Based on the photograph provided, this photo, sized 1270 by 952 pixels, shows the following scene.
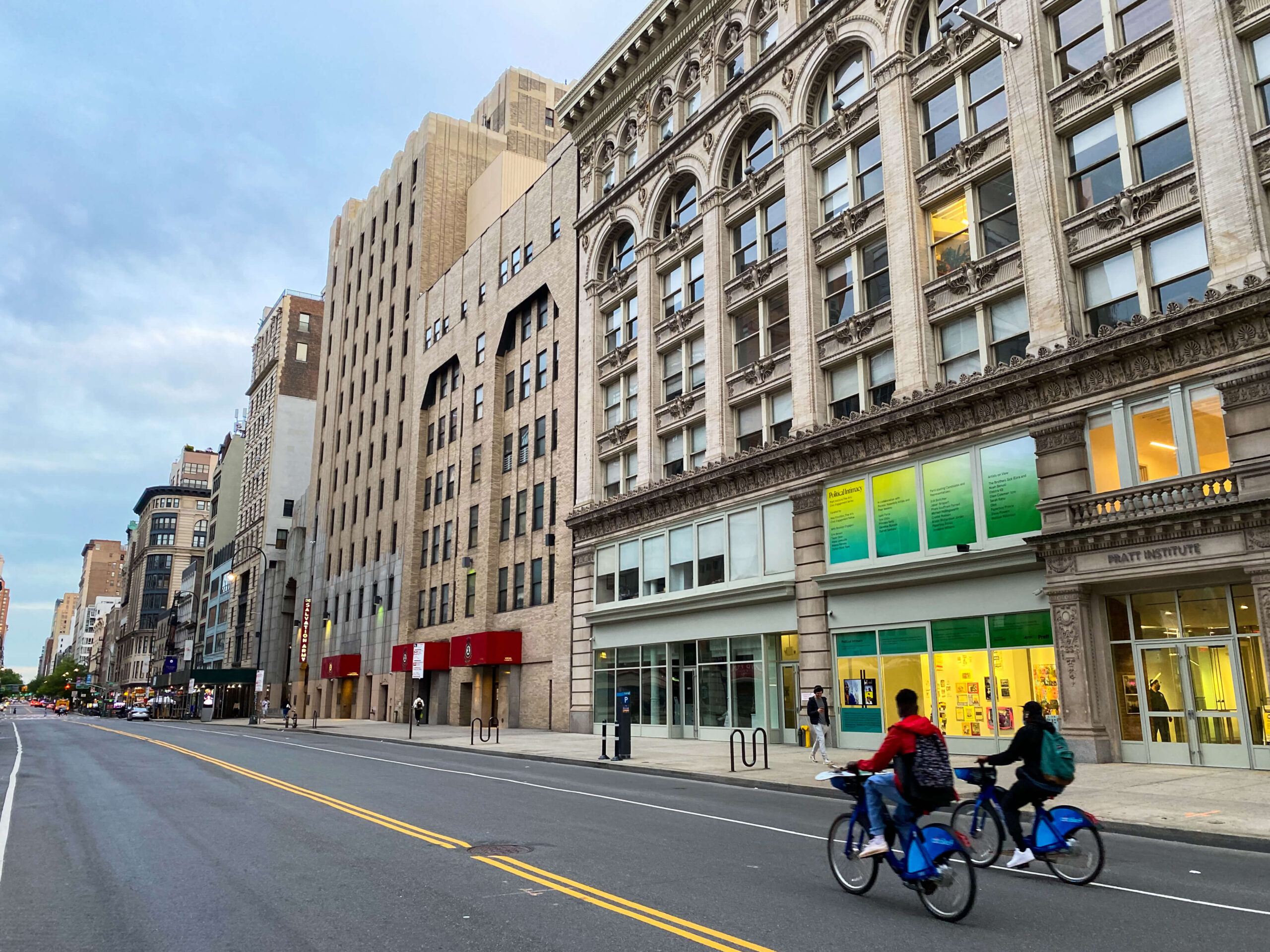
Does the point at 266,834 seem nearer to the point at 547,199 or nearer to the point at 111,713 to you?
the point at 547,199

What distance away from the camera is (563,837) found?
1090 cm

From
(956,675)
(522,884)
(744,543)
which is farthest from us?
(744,543)

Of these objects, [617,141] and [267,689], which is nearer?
[617,141]

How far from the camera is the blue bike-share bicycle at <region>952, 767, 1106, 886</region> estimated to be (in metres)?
8.41

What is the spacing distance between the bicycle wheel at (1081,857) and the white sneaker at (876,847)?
2073 mm

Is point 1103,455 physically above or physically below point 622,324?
below

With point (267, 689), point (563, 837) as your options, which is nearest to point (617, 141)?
point (563, 837)

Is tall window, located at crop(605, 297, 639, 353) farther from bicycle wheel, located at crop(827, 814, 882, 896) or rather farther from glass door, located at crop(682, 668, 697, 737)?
bicycle wheel, located at crop(827, 814, 882, 896)

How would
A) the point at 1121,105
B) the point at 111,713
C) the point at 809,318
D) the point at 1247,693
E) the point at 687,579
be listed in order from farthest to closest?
the point at 111,713
the point at 687,579
the point at 809,318
the point at 1121,105
the point at 1247,693

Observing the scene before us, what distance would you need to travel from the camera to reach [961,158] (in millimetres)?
23625

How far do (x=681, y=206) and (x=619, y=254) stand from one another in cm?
451

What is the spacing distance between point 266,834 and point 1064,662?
50.6 ft

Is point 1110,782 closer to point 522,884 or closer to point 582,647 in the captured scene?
point 522,884

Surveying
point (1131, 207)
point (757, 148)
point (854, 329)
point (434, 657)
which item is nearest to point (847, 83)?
point (757, 148)
